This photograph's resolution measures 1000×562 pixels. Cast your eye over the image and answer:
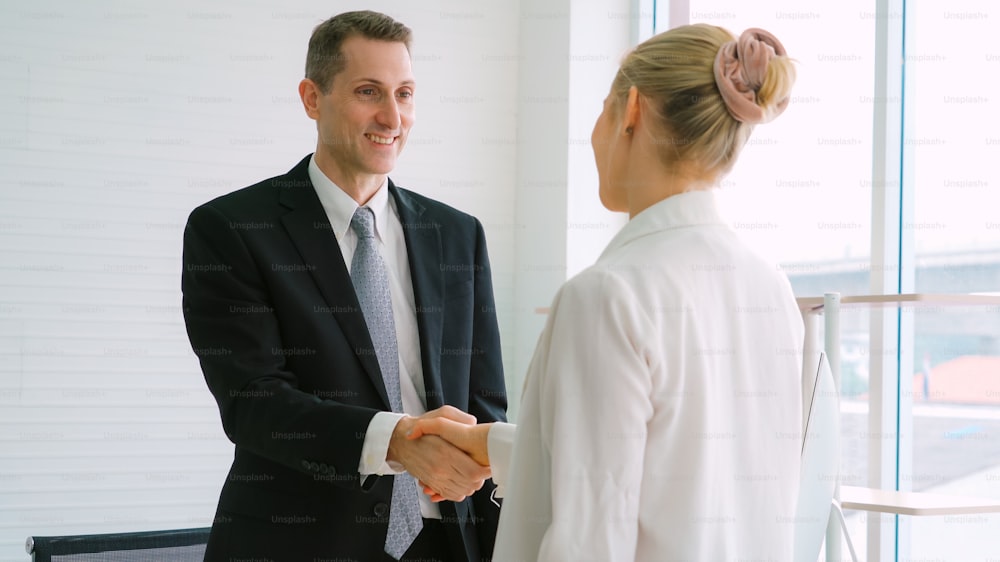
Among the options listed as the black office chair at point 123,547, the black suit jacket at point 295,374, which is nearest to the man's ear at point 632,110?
the black suit jacket at point 295,374

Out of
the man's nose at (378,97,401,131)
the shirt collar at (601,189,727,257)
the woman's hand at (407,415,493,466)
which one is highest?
the man's nose at (378,97,401,131)

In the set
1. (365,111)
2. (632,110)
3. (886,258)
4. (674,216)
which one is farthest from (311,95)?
(886,258)

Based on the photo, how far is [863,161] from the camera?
3.67 meters

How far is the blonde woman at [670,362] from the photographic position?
46.0 inches

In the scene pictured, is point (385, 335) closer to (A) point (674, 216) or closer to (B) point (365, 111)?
(B) point (365, 111)

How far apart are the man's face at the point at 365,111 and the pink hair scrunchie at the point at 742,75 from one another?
38.4 inches

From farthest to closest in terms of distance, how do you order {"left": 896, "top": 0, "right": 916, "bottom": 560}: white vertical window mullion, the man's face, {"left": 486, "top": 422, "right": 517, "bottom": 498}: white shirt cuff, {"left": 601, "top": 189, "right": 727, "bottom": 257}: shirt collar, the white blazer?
{"left": 896, "top": 0, "right": 916, "bottom": 560}: white vertical window mullion
the man's face
{"left": 486, "top": 422, "right": 517, "bottom": 498}: white shirt cuff
{"left": 601, "top": 189, "right": 727, "bottom": 257}: shirt collar
the white blazer

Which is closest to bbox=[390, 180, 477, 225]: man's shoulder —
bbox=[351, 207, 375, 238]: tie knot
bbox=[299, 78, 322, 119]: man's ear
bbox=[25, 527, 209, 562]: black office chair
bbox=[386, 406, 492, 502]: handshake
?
bbox=[351, 207, 375, 238]: tie knot

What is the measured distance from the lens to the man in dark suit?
1880mm

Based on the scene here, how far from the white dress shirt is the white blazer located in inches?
30.9

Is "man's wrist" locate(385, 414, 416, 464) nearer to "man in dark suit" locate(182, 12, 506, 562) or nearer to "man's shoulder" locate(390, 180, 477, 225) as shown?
"man in dark suit" locate(182, 12, 506, 562)

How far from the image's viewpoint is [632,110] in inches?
54.1

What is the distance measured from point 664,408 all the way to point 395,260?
1.06 m

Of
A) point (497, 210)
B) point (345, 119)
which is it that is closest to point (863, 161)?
point (497, 210)
